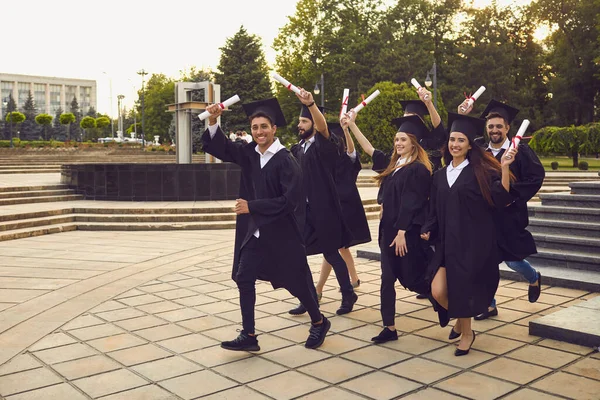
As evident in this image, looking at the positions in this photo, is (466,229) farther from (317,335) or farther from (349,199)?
(349,199)

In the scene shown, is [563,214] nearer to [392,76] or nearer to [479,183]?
[479,183]

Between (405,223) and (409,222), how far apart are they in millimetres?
36

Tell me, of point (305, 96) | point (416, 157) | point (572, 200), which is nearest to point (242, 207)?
point (305, 96)

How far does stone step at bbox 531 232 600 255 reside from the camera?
7570 mm

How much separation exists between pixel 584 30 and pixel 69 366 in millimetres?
58772

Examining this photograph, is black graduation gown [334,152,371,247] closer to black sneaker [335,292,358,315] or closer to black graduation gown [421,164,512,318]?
black sneaker [335,292,358,315]

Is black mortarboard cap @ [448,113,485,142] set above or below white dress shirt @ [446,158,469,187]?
above

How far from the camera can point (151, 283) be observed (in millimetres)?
7289

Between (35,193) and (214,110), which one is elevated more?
(214,110)

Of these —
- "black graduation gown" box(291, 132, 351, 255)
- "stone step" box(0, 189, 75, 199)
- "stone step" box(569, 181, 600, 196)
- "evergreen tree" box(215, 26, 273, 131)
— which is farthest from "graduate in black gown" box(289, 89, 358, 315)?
"evergreen tree" box(215, 26, 273, 131)

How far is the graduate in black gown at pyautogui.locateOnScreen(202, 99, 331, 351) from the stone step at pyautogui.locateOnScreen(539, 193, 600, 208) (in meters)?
5.44

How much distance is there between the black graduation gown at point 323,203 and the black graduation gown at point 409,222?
805mm

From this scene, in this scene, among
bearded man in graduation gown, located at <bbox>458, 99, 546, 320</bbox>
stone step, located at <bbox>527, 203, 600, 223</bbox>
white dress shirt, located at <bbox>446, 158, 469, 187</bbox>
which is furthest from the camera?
stone step, located at <bbox>527, 203, 600, 223</bbox>

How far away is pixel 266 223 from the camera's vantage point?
15.2 ft
